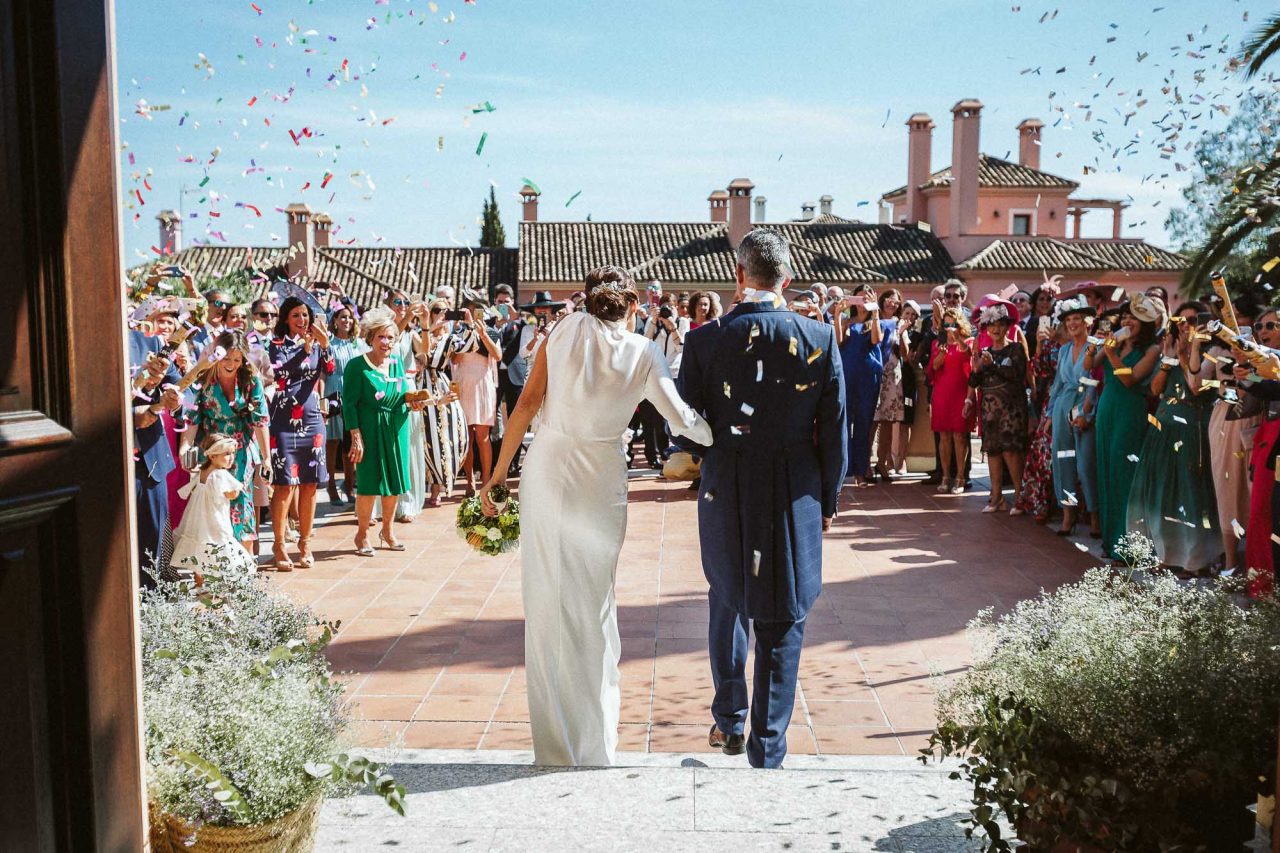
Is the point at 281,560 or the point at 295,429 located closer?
the point at 281,560

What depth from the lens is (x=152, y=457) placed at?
6602 mm

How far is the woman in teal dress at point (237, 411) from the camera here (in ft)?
23.5

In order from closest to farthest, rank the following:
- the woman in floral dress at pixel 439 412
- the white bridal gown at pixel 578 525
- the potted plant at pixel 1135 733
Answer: the potted plant at pixel 1135 733 < the white bridal gown at pixel 578 525 < the woman in floral dress at pixel 439 412

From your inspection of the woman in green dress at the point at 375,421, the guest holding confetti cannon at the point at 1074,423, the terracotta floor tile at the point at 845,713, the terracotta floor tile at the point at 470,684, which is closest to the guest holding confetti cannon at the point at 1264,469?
the guest holding confetti cannon at the point at 1074,423

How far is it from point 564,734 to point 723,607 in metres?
0.86

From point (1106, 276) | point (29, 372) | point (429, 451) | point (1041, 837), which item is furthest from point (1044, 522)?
point (1106, 276)

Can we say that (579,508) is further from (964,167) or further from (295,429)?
(964,167)

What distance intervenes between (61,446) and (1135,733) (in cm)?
249

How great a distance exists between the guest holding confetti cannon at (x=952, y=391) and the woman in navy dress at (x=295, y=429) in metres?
6.32

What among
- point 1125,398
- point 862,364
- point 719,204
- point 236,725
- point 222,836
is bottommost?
point 222,836

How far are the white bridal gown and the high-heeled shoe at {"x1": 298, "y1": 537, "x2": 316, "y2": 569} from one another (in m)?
4.43

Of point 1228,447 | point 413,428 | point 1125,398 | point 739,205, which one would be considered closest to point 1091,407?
point 1125,398

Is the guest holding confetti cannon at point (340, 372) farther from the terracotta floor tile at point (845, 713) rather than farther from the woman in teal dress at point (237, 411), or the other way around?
the terracotta floor tile at point (845, 713)

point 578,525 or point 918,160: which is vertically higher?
point 918,160
